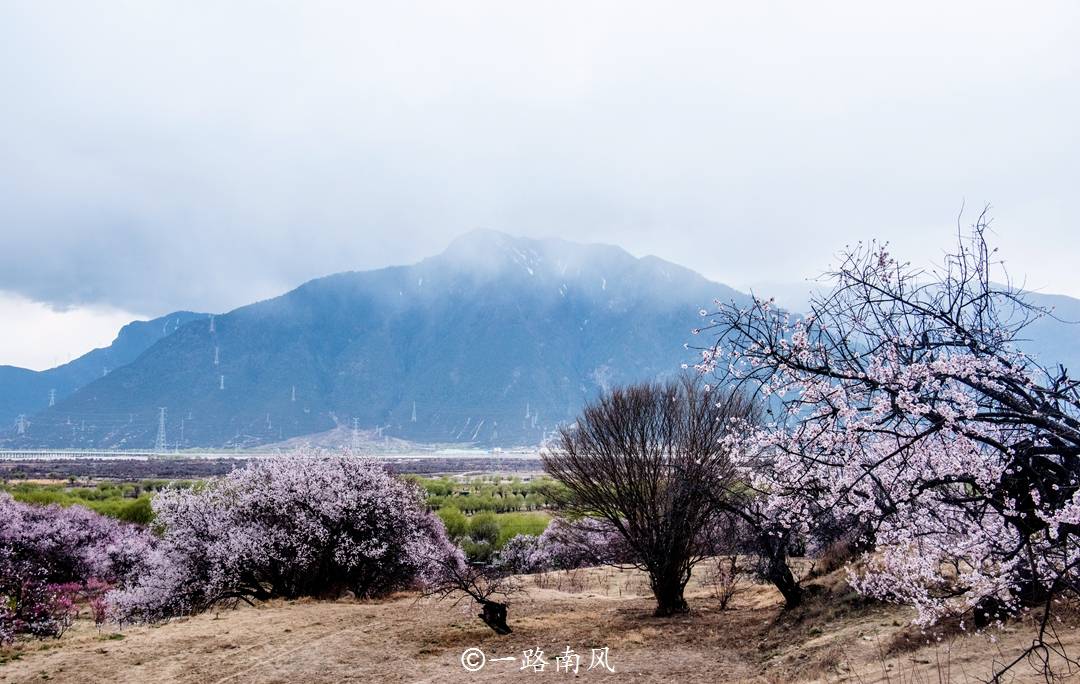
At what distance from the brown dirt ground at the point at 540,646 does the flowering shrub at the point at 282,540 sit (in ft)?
9.36

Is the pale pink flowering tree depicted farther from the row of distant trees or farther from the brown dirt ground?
the brown dirt ground

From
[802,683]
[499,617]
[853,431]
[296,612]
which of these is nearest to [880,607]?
[802,683]

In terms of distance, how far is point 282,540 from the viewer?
21406 mm

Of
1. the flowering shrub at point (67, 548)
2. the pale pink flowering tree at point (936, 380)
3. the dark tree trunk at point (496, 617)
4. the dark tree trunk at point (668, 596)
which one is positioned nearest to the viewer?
the pale pink flowering tree at point (936, 380)

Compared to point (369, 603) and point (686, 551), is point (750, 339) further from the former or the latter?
point (369, 603)

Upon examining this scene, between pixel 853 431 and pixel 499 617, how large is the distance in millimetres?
10941

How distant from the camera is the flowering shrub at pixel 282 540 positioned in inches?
822

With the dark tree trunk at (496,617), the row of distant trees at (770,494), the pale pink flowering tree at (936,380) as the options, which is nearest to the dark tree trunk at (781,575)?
the row of distant trees at (770,494)

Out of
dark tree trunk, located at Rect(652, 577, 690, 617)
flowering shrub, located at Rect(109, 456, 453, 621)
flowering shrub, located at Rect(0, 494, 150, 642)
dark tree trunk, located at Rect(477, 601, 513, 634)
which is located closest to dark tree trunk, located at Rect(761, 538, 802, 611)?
dark tree trunk, located at Rect(652, 577, 690, 617)

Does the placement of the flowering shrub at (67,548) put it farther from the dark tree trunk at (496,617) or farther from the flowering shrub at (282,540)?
the dark tree trunk at (496,617)

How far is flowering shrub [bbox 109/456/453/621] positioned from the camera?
2088 cm

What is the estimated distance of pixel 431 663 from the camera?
1250cm

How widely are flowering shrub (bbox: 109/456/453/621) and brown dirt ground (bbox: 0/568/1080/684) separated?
2853mm

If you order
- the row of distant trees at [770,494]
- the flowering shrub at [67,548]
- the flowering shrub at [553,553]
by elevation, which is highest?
the row of distant trees at [770,494]
